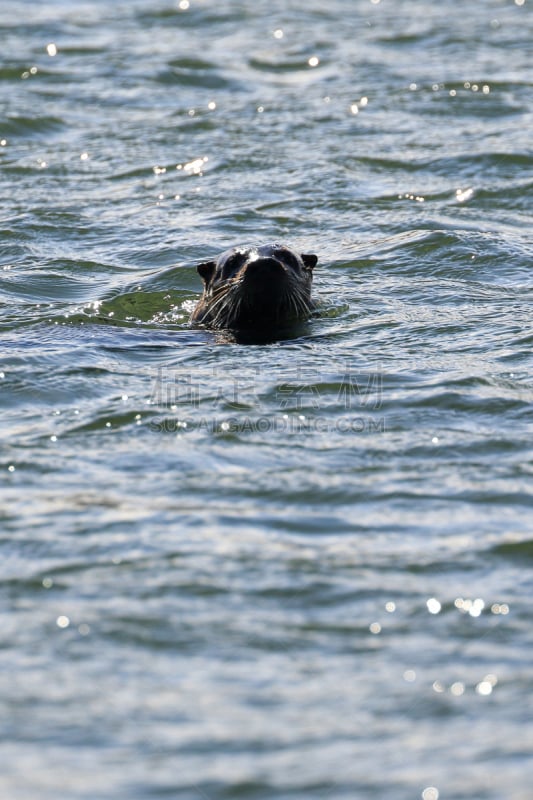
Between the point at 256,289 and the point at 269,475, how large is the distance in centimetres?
231

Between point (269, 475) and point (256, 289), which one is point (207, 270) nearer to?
point (256, 289)

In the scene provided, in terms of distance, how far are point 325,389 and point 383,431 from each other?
762 mm

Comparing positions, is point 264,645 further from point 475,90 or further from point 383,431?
point 475,90

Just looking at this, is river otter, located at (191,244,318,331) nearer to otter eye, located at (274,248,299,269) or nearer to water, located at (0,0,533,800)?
otter eye, located at (274,248,299,269)

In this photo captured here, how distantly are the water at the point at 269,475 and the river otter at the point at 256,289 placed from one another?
7.5 inches

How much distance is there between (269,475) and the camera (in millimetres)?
5578

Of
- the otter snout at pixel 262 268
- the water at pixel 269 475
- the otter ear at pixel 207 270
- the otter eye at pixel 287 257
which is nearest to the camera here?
the water at pixel 269 475

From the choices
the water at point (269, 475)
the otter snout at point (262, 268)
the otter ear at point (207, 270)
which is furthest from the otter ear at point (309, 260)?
the otter snout at point (262, 268)

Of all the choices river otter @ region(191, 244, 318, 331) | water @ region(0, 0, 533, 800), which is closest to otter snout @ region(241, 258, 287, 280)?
river otter @ region(191, 244, 318, 331)

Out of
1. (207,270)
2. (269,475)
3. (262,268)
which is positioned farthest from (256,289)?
(269,475)

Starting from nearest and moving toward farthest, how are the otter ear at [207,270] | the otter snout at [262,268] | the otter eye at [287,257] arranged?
the otter snout at [262,268] → the otter eye at [287,257] → the otter ear at [207,270]

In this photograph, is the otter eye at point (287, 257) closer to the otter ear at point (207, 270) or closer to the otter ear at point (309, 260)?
the otter ear at point (309, 260)

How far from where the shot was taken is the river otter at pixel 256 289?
7.66m

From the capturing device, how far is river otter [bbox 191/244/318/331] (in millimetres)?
7660
